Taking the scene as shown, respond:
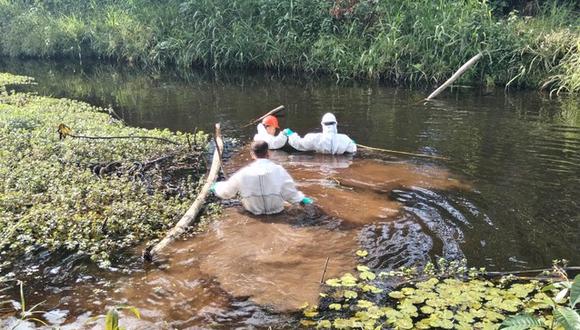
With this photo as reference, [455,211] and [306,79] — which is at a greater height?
[306,79]

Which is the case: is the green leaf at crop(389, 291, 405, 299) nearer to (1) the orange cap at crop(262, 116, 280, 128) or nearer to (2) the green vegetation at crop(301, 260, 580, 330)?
(2) the green vegetation at crop(301, 260, 580, 330)

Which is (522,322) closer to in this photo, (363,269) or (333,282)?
A: (333,282)

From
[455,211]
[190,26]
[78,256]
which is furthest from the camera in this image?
[190,26]

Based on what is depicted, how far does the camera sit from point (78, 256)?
18.0ft

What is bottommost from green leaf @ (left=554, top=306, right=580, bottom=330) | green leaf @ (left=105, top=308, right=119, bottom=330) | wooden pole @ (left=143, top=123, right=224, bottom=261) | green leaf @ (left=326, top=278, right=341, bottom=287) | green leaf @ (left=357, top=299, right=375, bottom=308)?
green leaf @ (left=357, top=299, right=375, bottom=308)

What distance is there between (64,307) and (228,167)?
450cm

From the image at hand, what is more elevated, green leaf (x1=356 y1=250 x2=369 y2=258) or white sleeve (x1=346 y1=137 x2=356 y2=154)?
white sleeve (x1=346 y1=137 x2=356 y2=154)

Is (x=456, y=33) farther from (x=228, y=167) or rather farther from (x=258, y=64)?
(x=228, y=167)

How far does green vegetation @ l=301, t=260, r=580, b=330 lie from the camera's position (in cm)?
422

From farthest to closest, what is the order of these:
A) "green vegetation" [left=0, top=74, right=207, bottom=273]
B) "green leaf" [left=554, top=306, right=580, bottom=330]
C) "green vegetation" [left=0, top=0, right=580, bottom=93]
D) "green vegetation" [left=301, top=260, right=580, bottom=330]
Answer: "green vegetation" [left=0, top=0, right=580, bottom=93], "green vegetation" [left=0, top=74, right=207, bottom=273], "green vegetation" [left=301, top=260, right=580, bottom=330], "green leaf" [left=554, top=306, right=580, bottom=330]

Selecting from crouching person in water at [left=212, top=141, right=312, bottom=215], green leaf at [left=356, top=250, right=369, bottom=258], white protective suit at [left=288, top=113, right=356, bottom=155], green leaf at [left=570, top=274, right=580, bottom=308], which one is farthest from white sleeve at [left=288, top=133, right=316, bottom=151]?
green leaf at [left=570, top=274, right=580, bottom=308]

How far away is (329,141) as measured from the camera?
31.0 feet

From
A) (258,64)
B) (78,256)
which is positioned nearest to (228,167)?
(78,256)

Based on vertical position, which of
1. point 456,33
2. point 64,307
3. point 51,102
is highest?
point 456,33
